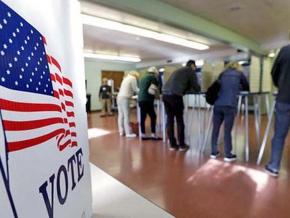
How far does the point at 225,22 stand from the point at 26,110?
560 cm

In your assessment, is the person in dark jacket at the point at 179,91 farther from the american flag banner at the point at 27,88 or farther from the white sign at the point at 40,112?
the american flag banner at the point at 27,88

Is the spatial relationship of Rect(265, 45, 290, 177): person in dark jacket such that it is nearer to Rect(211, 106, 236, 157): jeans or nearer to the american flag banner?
Rect(211, 106, 236, 157): jeans

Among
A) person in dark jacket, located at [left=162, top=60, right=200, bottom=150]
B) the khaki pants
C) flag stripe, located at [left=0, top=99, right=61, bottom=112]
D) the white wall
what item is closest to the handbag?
person in dark jacket, located at [left=162, top=60, right=200, bottom=150]

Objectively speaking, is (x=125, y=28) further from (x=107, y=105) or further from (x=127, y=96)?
(x=107, y=105)

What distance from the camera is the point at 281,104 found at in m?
2.67

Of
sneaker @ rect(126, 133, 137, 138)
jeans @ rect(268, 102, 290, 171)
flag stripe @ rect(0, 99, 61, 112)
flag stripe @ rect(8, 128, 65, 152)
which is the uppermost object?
flag stripe @ rect(0, 99, 61, 112)

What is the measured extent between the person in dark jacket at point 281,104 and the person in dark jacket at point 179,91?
4.25ft

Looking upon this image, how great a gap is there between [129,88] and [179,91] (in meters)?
1.52

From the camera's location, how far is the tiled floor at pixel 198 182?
6.72ft

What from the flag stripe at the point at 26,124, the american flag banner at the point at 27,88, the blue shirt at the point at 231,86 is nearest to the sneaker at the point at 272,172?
the blue shirt at the point at 231,86

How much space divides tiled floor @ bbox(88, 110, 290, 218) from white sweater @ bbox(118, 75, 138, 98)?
52.3 inches

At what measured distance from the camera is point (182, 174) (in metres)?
2.88

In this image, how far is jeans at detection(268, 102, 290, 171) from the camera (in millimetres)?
2646

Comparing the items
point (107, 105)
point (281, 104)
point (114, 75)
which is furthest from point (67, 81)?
point (114, 75)
